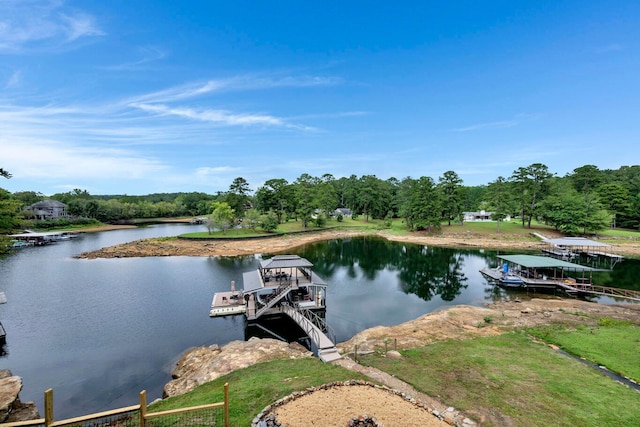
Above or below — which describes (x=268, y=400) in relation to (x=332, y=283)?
above

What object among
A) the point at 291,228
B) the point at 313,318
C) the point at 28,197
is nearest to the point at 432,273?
the point at 313,318

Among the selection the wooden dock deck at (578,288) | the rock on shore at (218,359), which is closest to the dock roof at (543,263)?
the wooden dock deck at (578,288)

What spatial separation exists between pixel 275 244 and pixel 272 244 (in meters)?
0.51

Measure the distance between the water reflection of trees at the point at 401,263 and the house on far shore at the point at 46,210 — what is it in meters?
70.8

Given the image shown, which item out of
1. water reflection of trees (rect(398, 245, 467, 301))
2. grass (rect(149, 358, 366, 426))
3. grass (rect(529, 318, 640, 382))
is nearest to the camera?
grass (rect(149, 358, 366, 426))

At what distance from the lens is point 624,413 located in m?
9.25

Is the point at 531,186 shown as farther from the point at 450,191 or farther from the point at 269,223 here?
the point at 269,223

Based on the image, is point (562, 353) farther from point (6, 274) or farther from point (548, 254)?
point (6, 274)

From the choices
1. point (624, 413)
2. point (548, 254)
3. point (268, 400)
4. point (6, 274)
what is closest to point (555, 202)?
point (548, 254)

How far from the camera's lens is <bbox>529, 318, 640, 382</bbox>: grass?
13.0 metres

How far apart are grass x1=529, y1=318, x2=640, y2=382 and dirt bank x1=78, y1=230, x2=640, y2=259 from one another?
111ft

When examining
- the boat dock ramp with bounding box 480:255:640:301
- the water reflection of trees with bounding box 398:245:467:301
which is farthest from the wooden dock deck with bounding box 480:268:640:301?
the water reflection of trees with bounding box 398:245:467:301

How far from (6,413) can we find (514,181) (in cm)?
7083

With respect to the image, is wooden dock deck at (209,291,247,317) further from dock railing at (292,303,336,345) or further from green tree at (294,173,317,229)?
green tree at (294,173,317,229)
